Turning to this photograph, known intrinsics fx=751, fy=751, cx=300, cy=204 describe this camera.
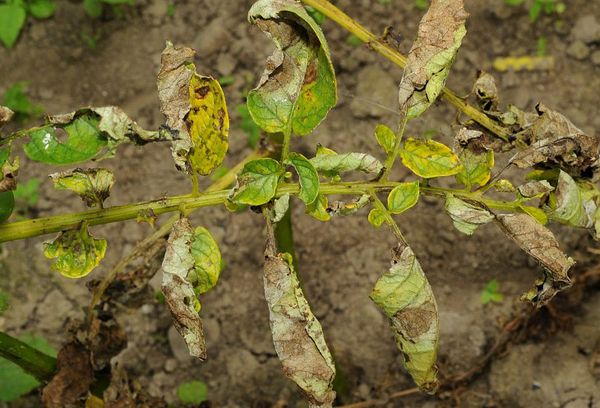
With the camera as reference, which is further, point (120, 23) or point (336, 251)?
point (120, 23)

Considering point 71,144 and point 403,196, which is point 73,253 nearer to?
point 71,144

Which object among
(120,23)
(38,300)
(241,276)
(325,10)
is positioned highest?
(325,10)

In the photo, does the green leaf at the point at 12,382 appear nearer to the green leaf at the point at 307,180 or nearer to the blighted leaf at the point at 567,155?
the green leaf at the point at 307,180

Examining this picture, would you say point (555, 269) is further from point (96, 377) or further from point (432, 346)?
point (96, 377)

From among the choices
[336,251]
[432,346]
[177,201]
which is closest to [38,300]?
[336,251]

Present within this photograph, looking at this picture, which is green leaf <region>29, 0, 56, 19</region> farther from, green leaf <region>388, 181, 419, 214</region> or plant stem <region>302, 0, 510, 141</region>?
green leaf <region>388, 181, 419, 214</region>

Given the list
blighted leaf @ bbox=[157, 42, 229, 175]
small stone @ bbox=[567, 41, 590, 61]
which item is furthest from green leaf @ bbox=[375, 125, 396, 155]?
small stone @ bbox=[567, 41, 590, 61]
